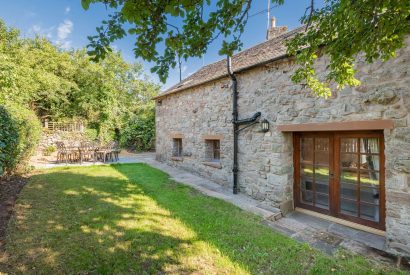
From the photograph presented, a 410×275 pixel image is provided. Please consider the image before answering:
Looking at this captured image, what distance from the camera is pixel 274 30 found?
374 inches

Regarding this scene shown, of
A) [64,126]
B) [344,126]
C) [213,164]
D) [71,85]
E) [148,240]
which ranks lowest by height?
[148,240]

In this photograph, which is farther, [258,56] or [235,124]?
[235,124]


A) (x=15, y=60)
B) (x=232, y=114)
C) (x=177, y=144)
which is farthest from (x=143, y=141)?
(x=232, y=114)

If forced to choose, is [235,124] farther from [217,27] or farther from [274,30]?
[274,30]

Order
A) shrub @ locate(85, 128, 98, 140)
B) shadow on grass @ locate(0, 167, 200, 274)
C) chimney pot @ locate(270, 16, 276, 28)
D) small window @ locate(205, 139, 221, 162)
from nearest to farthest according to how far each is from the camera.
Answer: shadow on grass @ locate(0, 167, 200, 274) < small window @ locate(205, 139, 221, 162) < chimney pot @ locate(270, 16, 276, 28) < shrub @ locate(85, 128, 98, 140)

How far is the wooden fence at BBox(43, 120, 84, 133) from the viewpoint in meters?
16.9

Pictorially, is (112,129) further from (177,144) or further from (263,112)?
(263,112)

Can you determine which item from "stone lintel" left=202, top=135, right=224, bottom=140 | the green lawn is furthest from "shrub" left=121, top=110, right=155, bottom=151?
the green lawn

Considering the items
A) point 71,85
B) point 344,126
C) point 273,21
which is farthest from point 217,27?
point 71,85

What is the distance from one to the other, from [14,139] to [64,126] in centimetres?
1248

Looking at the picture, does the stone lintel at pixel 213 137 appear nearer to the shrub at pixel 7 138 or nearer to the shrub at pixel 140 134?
the shrub at pixel 7 138

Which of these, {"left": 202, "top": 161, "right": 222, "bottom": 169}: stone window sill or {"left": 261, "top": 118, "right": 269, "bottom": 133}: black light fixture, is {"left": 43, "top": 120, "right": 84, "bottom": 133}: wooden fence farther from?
{"left": 261, "top": 118, "right": 269, "bottom": 133}: black light fixture

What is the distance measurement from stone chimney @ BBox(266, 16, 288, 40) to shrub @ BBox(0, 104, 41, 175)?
9662mm

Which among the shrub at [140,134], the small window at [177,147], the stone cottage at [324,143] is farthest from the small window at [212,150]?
the shrub at [140,134]
